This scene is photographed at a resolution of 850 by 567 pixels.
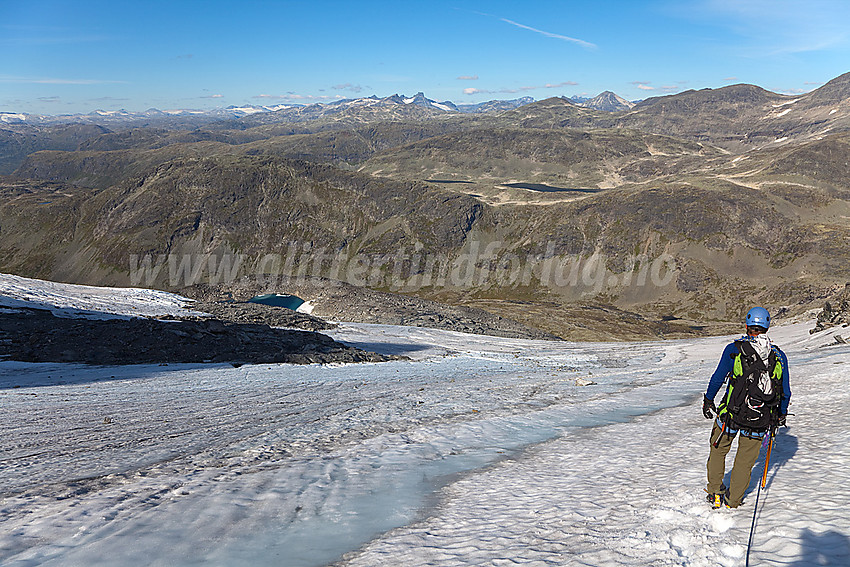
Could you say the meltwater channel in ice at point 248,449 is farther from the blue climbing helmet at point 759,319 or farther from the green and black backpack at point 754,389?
the blue climbing helmet at point 759,319

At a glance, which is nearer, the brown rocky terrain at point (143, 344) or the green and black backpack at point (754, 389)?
the green and black backpack at point (754, 389)

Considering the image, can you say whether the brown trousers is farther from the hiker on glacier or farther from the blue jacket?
the blue jacket

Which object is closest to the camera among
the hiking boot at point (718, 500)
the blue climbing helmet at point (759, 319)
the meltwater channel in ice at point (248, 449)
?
the meltwater channel in ice at point (248, 449)

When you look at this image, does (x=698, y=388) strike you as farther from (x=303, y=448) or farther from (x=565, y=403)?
(x=303, y=448)

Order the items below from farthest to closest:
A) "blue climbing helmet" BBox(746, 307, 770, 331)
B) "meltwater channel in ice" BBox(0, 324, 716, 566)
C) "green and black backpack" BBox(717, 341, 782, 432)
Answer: "blue climbing helmet" BBox(746, 307, 770, 331), "green and black backpack" BBox(717, 341, 782, 432), "meltwater channel in ice" BBox(0, 324, 716, 566)

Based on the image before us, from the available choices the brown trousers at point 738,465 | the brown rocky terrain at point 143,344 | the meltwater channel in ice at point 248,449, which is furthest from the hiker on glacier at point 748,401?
the brown rocky terrain at point 143,344

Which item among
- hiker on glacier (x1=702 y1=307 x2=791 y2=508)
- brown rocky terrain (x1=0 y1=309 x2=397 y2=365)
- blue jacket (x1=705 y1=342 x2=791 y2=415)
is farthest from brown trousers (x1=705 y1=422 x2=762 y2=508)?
brown rocky terrain (x1=0 y1=309 x2=397 y2=365)

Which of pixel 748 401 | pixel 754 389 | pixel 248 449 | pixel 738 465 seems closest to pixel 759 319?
pixel 754 389
